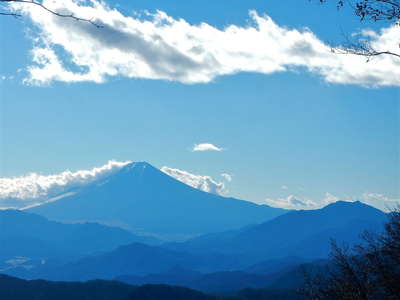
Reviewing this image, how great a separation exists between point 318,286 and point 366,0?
37.6ft

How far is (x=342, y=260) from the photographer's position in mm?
18734

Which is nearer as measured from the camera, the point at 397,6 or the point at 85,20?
the point at 85,20

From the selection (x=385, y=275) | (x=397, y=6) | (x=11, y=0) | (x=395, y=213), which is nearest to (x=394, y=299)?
(x=385, y=275)

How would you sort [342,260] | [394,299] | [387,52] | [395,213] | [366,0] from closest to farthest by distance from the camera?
1. [387,52]
2. [366,0]
3. [394,299]
4. [342,260]
5. [395,213]

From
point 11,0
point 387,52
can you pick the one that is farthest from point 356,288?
point 11,0

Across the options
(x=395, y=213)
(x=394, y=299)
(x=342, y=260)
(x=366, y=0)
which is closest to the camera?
(x=366, y=0)

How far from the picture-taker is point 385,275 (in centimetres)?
1792

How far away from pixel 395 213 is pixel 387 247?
2.37m

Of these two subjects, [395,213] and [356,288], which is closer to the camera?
[356,288]

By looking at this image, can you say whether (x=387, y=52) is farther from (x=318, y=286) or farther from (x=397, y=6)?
(x=318, y=286)

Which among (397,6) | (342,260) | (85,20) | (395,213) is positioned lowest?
(342,260)

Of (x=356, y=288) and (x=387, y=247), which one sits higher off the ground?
(x=387, y=247)

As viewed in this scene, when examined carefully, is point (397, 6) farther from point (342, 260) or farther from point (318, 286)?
point (318, 286)

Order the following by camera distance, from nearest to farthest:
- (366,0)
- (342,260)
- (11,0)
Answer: (11,0)
(366,0)
(342,260)
